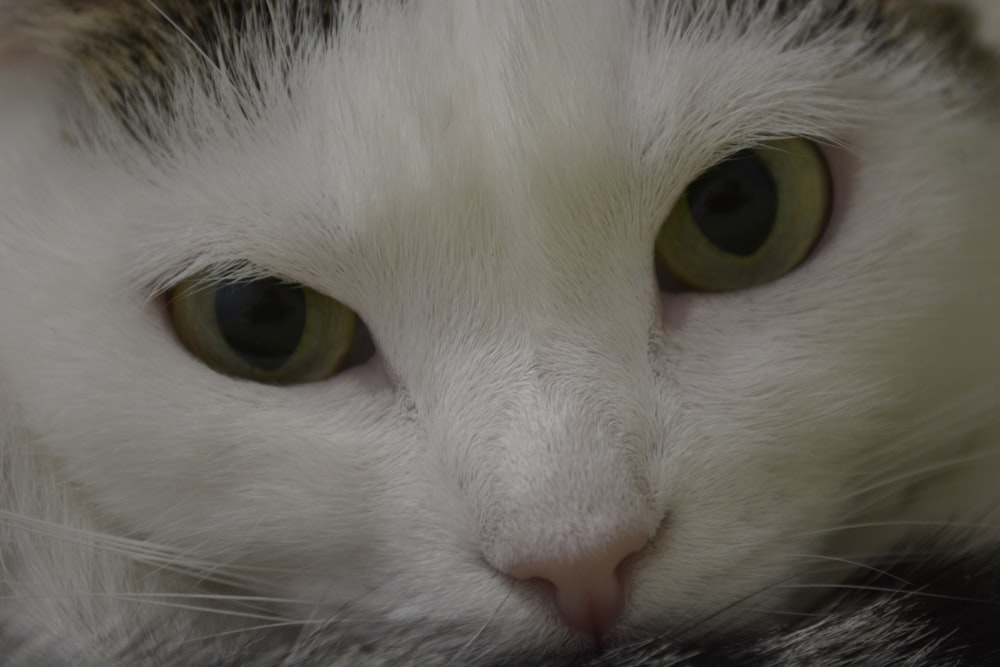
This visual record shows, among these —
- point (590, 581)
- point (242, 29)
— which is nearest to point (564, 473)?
point (590, 581)

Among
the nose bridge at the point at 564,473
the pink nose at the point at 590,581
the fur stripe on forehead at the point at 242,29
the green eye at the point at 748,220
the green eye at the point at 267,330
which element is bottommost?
the pink nose at the point at 590,581

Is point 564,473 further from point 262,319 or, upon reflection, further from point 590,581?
point 262,319

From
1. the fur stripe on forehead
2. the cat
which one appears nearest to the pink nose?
the cat

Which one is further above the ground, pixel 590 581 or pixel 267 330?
pixel 267 330

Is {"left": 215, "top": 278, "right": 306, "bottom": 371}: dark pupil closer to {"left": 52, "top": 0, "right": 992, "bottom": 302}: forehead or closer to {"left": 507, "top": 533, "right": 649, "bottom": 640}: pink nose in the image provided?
{"left": 52, "top": 0, "right": 992, "bottom": 302}: forehead

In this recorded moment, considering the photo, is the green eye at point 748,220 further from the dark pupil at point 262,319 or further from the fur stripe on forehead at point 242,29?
the dark pupil at point 262,319

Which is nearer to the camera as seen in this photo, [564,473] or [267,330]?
[564,473]

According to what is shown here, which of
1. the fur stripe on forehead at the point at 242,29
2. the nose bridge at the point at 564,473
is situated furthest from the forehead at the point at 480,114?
the nose bridge at the point at 564,473

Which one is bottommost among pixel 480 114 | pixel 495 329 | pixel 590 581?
pixel 590 581
